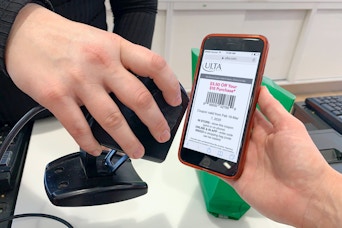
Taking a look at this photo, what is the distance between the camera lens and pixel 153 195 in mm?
489

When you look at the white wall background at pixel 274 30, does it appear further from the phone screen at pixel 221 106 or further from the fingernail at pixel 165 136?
the fingernail at pixel 165 136

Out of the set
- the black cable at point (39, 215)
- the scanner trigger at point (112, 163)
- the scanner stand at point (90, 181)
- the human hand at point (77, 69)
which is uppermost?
the human hand at point (77, 69)

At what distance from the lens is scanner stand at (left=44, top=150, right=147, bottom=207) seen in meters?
0.39

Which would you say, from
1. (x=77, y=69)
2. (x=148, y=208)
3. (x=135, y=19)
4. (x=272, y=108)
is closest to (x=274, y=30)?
(x=135, y=19)

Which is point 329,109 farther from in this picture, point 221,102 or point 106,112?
point 106,112

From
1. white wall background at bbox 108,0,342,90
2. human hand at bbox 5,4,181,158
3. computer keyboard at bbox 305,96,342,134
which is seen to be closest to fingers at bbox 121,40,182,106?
human hand at bbox 5,4,181,158

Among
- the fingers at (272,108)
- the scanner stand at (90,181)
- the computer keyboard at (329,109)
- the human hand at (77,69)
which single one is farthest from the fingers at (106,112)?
the computer keyboard at (329,109)

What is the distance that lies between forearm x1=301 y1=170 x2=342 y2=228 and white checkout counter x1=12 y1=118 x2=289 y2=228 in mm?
62

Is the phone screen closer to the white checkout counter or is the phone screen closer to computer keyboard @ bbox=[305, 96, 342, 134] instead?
the white checkout counter

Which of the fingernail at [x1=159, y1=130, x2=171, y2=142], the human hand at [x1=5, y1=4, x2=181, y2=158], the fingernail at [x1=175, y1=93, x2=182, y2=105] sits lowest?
the fingernail at [x1=159, y1=130, x2=171, y2=142]

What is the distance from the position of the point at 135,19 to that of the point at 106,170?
1.38 feet

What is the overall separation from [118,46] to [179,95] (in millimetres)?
93

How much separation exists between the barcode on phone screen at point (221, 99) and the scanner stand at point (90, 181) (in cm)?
15

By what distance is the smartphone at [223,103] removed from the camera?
1.37 feet
